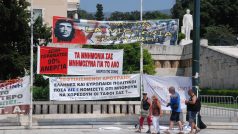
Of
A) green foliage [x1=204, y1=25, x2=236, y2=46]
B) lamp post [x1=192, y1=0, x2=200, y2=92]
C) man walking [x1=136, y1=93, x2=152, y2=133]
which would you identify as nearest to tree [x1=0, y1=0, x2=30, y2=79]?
man walking [x1=136, y1=93, x2=152, y2=133]

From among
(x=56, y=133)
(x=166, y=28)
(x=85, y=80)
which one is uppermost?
(x=166, y=28)

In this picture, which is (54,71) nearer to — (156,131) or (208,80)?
(156,131)

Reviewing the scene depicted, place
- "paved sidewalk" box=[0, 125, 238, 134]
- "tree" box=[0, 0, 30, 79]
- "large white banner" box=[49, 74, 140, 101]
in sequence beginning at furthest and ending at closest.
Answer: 1. "tree" box=[0, 0, 30, 79]
2. "large white banner" box=[49, 74, 140, 101]
3. "paved sidewalk" box=[0, 125, 238, 134]

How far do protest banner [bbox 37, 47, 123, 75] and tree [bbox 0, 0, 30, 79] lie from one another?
346 cm

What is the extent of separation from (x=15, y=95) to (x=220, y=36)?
150 ft

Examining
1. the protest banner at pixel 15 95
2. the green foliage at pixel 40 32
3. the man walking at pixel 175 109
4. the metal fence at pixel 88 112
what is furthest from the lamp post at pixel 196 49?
the green foliage at pixel 40 32

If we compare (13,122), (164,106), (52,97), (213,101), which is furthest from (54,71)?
(213,101)

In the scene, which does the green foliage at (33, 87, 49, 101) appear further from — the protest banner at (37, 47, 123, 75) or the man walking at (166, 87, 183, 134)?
the man walking at (166, 87, 183, 134)

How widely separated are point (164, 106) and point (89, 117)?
10.8 feet

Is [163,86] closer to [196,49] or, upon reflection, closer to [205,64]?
[196,49]

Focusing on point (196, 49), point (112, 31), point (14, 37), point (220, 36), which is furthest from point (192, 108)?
point (220, 36)

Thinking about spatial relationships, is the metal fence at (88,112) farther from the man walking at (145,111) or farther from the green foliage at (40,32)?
the green foliage at (40,32)

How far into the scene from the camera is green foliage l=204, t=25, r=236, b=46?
52.6 m

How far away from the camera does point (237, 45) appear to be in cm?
4931
